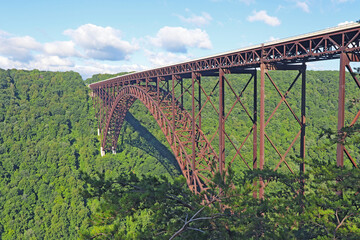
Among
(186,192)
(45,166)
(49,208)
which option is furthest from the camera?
(45,166)

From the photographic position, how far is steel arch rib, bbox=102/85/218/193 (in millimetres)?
21969

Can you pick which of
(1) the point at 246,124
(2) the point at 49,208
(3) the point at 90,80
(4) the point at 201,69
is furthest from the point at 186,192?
(3) the point at 90,80

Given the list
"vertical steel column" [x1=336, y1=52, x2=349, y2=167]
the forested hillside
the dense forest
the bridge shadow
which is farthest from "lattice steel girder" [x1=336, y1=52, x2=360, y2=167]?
the bridge shadow

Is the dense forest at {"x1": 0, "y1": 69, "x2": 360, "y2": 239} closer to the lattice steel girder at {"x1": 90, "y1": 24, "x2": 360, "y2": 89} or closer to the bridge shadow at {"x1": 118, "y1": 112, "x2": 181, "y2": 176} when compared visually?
the bridge shadow at {"x1": 118, "y1": 112, "x2": 181, "y2": 176}

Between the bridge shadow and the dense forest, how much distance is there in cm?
22

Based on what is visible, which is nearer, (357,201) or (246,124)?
(357,201)

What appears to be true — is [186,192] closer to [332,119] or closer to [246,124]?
[246,124]

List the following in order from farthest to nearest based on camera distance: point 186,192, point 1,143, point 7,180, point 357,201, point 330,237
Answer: point 1,143, point 7,180, point 186,192, point 357,201, point 330,237

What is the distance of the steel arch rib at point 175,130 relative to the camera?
21969mm

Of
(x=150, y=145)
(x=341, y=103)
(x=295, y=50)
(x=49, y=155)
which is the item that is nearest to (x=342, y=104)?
(x=341, y=103)

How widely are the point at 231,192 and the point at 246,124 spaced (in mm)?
47147

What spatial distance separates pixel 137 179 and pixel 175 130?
13.5 meters

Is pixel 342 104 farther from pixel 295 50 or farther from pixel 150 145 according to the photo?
pixel 150 145

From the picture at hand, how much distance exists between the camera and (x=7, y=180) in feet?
153
